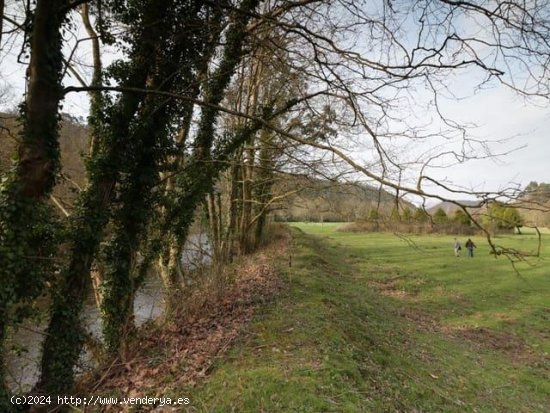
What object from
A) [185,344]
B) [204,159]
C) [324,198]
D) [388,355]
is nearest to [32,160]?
[185,344]

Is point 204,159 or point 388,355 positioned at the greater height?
point 204,159

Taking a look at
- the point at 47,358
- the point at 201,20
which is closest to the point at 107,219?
the point at 47,358

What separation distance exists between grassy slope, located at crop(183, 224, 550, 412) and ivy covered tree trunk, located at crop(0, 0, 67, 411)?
8.71 feet

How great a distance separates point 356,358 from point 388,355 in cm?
139

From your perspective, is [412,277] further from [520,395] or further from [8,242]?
[8,242]

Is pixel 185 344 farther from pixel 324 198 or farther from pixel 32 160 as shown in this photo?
pixel 324 198

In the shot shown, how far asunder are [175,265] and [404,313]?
316 inches

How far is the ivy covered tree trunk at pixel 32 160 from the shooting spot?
4559 millimetres

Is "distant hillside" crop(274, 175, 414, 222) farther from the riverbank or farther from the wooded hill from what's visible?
the riverbank

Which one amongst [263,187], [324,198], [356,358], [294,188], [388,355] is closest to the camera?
[356,358]

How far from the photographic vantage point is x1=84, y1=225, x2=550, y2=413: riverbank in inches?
183

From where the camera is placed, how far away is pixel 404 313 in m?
12.6

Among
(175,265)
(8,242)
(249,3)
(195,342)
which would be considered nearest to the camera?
(8,242)

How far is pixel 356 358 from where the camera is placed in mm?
6121
